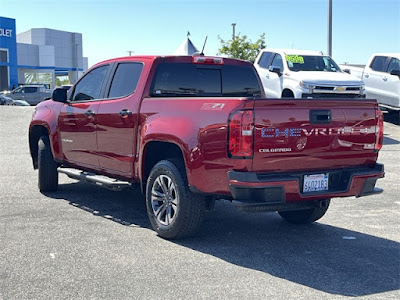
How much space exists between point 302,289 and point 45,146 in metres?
5.12

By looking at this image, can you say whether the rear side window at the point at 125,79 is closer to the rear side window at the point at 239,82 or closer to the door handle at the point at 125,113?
the door handle at the point at 125,113

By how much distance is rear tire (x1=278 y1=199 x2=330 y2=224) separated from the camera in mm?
6414

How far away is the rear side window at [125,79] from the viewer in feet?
21.7

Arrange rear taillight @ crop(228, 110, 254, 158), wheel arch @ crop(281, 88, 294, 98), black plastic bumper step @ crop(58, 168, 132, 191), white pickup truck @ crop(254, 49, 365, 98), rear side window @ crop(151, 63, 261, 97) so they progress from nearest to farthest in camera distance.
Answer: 1. rear taillight @ crop(228, 110, 254, 158)
2. rear side window @ crop(151, 63, 261, 97)
3. black plastic bumper step @ crop(58, 168, 132, 191)
4. white pickup truck @ crop(254, 49, 365, 98)
5. wheel arch @ crop(281, 88, 294, 98)

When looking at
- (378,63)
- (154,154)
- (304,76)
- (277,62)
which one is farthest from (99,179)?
(378,63)

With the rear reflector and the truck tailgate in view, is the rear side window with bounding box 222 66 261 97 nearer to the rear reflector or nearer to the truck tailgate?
the rear reflector

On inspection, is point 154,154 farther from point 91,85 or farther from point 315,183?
point 315,183

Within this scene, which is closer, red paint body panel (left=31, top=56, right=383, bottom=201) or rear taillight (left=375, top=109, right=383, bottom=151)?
red paint body panel (left=31, top=56, right=383, bottom=201)

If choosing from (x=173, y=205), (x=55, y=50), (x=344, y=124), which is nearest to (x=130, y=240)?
(x=173, y=205)

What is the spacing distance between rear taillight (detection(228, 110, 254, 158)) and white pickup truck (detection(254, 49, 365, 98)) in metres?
9.18

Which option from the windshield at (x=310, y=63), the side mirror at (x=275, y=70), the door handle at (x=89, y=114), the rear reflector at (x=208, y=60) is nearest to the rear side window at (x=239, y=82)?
the rear reflector at (x=208, y=60)

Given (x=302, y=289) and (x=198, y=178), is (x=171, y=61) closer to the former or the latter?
→ (x=198, y=178)

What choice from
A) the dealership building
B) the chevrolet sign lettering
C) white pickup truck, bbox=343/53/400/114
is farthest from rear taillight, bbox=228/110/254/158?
the dealership building

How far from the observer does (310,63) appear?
611 inches
